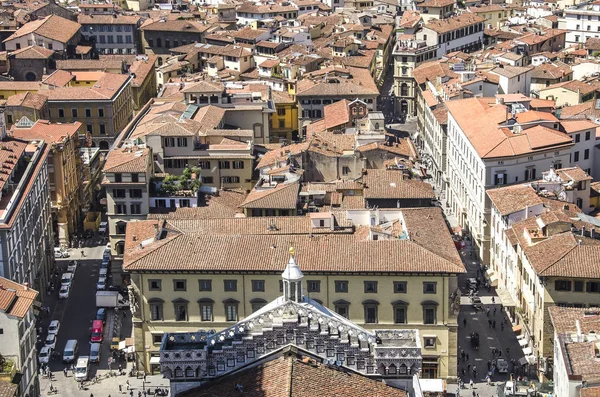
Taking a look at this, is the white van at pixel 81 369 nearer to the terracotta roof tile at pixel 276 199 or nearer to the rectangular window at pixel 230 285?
the rectangular window at pixel 230 285

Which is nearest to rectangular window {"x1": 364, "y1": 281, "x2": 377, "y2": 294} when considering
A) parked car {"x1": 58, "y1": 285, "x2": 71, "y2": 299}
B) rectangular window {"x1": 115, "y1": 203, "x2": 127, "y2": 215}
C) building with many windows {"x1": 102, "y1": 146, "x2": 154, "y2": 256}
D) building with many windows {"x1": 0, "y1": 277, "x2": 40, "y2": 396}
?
building with many windows {"x1": 0, "y1": 277, "x2": 40, "y2": 396}

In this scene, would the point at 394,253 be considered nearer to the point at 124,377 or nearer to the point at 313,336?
the point at 124,377

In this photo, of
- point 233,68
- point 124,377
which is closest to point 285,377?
point 124,377

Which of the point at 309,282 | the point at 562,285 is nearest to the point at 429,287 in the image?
the point at 309,282

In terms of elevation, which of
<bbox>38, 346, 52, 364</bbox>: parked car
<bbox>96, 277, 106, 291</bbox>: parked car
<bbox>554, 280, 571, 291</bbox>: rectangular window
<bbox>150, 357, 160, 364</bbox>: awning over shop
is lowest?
<bbox>38, 346, 52, 364</bbox>: parked car

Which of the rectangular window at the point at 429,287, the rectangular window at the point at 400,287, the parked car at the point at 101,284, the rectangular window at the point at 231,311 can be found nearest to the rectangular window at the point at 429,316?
the rectangular window at the point at 429,287

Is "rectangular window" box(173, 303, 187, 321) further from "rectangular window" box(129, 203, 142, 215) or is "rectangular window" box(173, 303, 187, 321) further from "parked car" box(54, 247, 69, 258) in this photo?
"parked car" box(54, 247, 69, 258)
